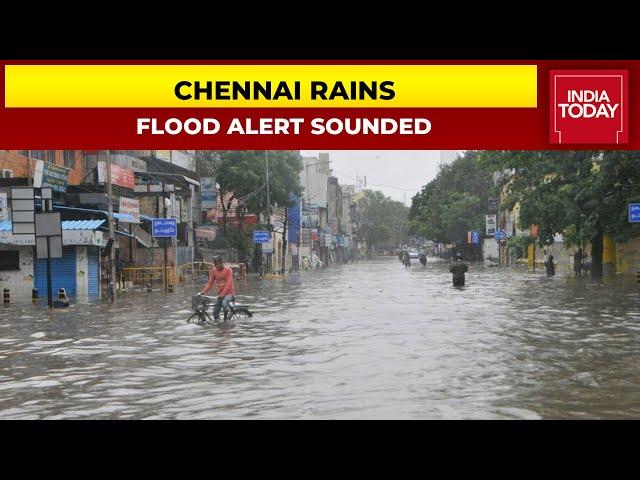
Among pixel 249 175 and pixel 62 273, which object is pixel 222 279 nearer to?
pixel 62 273

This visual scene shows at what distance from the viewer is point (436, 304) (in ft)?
88.9

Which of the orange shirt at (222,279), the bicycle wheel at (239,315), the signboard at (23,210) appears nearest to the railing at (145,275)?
the signboard at (23,210)

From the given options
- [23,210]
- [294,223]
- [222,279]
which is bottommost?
[222,279]

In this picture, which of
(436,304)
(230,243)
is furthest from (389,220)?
(436,304)

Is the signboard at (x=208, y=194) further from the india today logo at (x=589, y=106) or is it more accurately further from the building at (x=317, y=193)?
the building at (x=317, y=193)

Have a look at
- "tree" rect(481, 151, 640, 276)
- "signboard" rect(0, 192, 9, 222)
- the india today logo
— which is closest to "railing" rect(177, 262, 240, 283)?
"signboard" rect(0, 192, 9, 222)

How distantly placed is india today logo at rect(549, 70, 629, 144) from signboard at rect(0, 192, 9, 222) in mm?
27024

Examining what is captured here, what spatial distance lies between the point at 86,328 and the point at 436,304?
37.3 ft

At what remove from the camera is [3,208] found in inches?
1334

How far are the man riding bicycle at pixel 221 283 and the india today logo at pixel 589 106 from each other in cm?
1061

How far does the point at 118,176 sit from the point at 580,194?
22.4 m

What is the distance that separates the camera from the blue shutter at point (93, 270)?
121 ft

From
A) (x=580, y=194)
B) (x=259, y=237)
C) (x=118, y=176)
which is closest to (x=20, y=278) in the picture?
(x=118, y=176)
